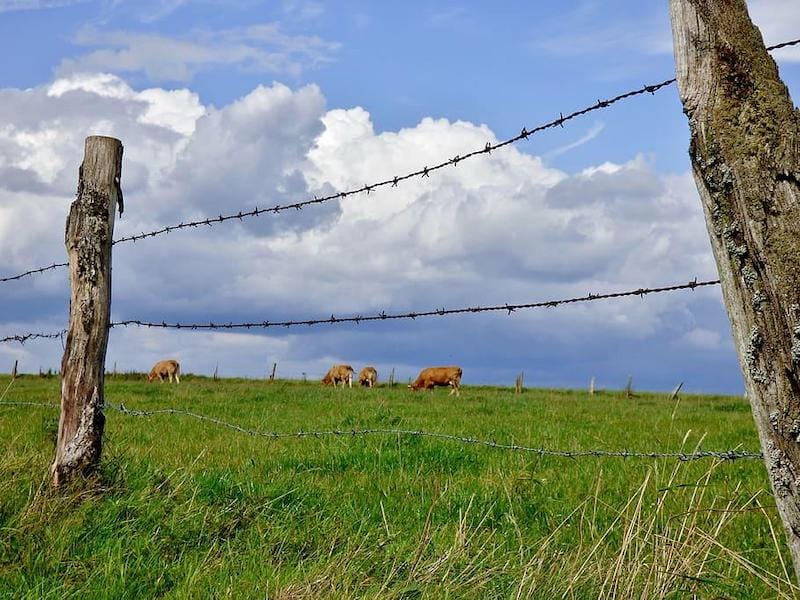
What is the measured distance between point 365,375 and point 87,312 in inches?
1551

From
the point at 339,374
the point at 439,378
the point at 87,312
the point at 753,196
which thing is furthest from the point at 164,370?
the point at 753,196

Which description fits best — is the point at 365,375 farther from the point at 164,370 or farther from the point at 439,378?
the point at 164,370

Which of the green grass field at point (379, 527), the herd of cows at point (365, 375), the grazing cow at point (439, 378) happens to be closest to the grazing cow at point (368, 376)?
the herd of cows at point (365, 375)

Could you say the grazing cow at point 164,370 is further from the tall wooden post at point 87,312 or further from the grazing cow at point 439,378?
the tall wooden post at point 87,312

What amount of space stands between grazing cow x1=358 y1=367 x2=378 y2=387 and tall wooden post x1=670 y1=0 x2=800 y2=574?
4211 centimetres

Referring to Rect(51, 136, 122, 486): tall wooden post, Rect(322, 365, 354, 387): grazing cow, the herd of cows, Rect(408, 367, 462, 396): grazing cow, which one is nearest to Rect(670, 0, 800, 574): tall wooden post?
Rect(51, 136, 122, 486): tall wooden post

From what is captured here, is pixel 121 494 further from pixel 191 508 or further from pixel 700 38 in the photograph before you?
pixel 700 38

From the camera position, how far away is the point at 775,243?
2.96 m

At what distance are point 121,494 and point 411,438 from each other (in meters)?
5.15

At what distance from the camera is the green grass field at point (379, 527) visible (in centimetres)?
419

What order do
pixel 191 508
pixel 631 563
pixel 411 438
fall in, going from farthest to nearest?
pixel 411 438 < pixel 191 508 < pixel 631 563

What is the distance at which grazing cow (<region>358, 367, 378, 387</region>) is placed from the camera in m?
45.3

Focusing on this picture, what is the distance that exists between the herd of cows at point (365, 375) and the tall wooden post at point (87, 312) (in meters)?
32.2

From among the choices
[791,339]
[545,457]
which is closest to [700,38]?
[791,339]
